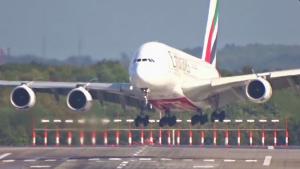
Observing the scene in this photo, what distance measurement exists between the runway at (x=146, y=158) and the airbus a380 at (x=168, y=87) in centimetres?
218

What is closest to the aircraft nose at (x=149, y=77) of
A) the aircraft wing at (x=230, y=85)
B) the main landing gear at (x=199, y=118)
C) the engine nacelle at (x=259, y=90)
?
the aircraft wing at (x=230, y=85)

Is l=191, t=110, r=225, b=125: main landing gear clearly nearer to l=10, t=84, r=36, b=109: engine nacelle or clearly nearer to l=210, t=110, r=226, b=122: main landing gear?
l=210, t=110, r=226, b=122: main landing gear

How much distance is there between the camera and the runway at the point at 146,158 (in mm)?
62125

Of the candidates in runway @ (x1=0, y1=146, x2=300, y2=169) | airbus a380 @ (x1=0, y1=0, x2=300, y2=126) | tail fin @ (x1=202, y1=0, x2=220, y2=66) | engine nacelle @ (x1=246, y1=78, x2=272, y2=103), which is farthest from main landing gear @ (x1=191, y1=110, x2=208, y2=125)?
tail fin @ (x1=202, y1=0, x2=220, y2=66)

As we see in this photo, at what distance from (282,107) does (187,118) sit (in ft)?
22.4

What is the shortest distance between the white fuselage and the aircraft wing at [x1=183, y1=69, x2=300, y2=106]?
19.6 inches

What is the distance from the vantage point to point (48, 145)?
261 feet

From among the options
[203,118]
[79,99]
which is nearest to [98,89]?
[79,99]

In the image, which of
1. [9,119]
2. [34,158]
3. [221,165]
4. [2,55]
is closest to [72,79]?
[2,55]

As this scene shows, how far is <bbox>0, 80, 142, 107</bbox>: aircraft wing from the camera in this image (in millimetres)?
64438

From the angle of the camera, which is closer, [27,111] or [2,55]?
[27,111]

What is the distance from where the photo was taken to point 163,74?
2435 inches

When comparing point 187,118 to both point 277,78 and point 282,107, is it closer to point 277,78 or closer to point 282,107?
point 282,107

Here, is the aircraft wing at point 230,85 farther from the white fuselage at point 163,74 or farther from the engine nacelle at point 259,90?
the white fuselage at point 163,74
